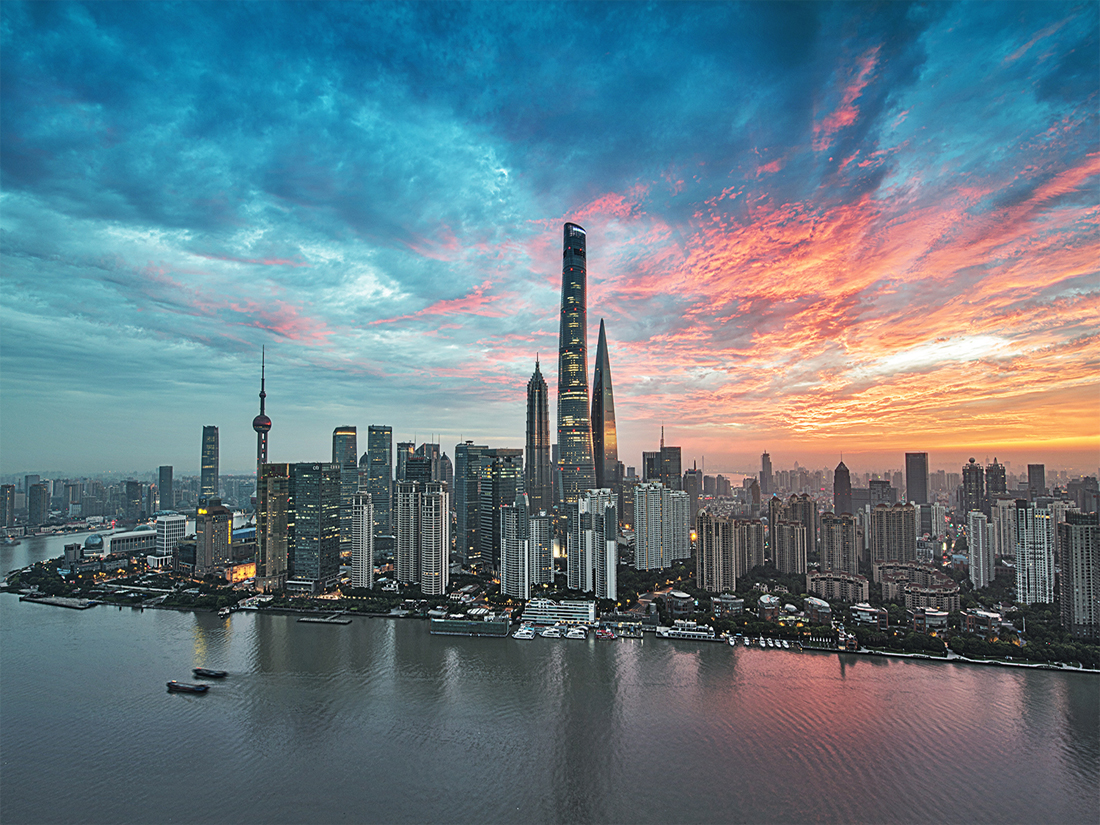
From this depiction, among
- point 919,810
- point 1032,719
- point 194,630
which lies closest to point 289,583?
point 194,630

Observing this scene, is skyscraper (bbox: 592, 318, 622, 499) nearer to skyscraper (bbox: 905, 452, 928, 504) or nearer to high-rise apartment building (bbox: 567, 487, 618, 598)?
high-rise apartment building (bbox: 567, 487, 618, 598)

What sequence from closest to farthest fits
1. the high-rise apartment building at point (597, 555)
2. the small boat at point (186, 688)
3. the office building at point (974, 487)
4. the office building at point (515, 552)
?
the small boat at point (186, 688)
the high-rise apartment building at point (597, 555)
the office building at point (515, 552)
the office building at point (974, 487)

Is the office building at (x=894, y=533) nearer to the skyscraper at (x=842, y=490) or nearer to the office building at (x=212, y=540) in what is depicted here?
the skyscraper at (x=842, y=490)

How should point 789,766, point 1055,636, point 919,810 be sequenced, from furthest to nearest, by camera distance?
point 1055,636 → point 789,766 → point 919,810

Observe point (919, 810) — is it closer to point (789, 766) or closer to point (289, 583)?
point (789, 766)

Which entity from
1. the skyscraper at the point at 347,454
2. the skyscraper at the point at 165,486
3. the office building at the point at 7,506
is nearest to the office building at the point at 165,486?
the skyscraper at the point at 165,486

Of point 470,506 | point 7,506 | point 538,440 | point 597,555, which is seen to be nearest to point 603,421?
point 538,440
